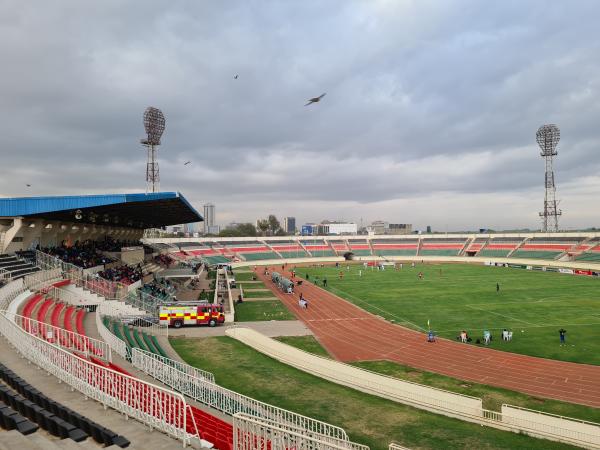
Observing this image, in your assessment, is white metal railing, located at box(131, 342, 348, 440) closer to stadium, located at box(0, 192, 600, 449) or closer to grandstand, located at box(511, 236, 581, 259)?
stadium, located at box(0, 192, 600, 449)

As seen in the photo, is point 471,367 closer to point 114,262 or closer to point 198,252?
point 114,262

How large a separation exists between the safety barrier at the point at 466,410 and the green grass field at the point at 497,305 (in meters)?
10.6

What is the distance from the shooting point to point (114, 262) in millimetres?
40094

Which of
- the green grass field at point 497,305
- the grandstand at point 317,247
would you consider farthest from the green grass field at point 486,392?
the grandstand at point 317,247

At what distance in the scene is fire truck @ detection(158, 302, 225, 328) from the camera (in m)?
29.6

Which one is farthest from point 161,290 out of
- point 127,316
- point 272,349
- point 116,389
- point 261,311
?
point 116,389

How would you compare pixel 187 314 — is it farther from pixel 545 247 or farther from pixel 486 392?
pixel 545 247

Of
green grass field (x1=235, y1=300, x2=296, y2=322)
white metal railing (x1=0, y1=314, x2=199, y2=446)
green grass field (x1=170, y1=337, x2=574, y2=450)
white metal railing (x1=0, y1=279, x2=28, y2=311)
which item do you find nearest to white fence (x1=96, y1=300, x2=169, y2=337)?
white metal railing (x1=0, y1=279, x2=28, y2=311)

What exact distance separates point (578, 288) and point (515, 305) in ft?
52.5

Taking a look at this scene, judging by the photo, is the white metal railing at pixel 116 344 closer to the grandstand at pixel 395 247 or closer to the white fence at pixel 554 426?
the white fence at pixel 554 426

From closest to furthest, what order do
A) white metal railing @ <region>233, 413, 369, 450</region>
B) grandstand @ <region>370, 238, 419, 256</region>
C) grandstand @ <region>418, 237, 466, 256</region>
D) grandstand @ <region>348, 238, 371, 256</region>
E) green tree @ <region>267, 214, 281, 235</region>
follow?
white metal railing @ <region>233, 413, 369, 450</region> → grandstand @ <region>418, 237, 466, 256</region> → grandstand @ <region>370, 238, 419, 256</region> → grandstand @ <region>348, 238, 371, 256</region> → green tree @ <region>267, 214, 281, 235</region>

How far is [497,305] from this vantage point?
37812 millimetres

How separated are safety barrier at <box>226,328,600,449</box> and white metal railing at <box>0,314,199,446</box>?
10.3 m

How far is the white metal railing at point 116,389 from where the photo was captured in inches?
313
